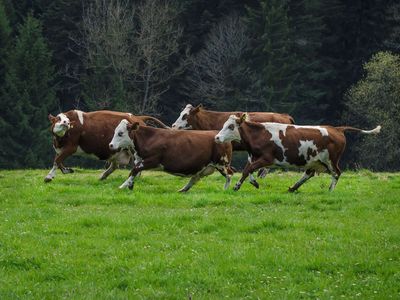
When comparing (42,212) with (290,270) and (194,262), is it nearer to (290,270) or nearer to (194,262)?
(194,262)

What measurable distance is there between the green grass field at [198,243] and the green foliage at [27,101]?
43.3 m

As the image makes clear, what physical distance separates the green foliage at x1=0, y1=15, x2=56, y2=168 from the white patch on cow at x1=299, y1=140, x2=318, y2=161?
140 feet

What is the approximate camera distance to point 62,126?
2258 centimetres

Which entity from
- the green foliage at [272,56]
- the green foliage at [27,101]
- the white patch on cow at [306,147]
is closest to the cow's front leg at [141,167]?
the white patch on cow at [306,147]

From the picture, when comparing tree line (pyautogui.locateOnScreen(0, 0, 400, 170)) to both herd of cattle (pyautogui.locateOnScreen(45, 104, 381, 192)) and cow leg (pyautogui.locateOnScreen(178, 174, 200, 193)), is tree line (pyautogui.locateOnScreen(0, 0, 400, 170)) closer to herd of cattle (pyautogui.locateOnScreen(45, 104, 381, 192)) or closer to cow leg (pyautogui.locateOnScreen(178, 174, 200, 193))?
herd of cattle (pyautogui.locateOnScreen(45, 104, 381, 192))

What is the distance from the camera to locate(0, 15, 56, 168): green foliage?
208 ft

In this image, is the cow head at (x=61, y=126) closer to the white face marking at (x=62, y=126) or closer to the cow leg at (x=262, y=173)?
the white face marking at (x=62, y=126)

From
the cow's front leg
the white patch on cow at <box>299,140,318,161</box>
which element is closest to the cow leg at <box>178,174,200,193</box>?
the cow's front leg

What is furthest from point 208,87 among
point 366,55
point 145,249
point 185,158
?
point 145,249

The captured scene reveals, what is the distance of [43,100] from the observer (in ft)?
218

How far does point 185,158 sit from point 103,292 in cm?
857

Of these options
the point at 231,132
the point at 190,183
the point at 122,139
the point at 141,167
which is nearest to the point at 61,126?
the point at 122,139

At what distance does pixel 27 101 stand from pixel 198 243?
51.9 metres

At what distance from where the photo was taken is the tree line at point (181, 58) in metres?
65.3
